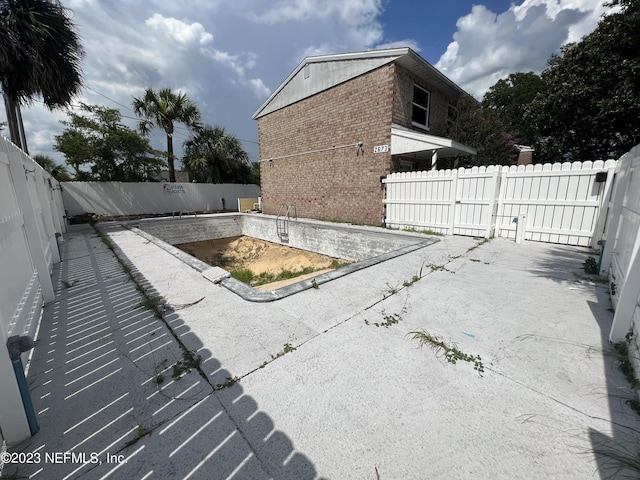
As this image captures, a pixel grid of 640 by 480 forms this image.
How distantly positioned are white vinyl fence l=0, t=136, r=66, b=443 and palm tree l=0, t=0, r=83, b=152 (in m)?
7.65

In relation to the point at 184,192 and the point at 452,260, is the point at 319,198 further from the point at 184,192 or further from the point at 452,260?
the point at 184,192

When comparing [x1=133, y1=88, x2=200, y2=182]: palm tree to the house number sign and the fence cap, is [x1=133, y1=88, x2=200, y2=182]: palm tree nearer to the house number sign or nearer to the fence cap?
the house number sign

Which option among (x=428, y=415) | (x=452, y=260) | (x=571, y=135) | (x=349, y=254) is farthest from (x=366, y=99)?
(x=571, y=135)

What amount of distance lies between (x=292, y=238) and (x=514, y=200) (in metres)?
7.84

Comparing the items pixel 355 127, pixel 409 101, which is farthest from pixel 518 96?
pixel 355 127

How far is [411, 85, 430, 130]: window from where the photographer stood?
9.52 metres

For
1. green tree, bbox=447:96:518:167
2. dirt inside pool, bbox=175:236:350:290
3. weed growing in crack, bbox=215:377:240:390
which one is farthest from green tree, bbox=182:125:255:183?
→ weed growing in crack, bbox=215:377:240:390

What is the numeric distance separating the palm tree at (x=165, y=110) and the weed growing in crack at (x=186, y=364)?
60.5 ft

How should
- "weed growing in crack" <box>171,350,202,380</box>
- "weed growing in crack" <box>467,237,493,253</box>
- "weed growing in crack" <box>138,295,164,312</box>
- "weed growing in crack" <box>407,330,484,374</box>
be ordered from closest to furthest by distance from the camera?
"weed growing in crack" <box>171,350,202,380</box> → "weed growing in crack" <box>407,330,484,374</box> → "weed growing in crack" <box>138,295,164,312</box> → "weed growing in crack" <box>467,237,493,253</box>

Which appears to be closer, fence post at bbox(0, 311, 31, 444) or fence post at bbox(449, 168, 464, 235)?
fence post at bbox(0, 311, 31, 444)

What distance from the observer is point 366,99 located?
8781 millimetres

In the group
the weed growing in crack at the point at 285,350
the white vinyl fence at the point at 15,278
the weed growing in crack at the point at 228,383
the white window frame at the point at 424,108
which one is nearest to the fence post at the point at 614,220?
the weed growing in crack at the point at 285,350

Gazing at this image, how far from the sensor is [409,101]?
8836 millimetres

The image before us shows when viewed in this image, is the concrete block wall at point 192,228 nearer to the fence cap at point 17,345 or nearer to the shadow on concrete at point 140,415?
the shadow on concrete at point 140,415
